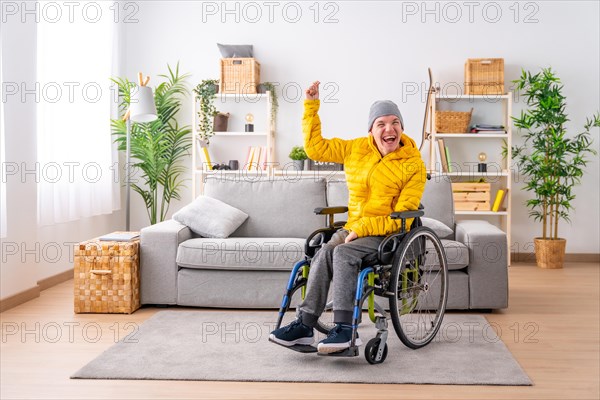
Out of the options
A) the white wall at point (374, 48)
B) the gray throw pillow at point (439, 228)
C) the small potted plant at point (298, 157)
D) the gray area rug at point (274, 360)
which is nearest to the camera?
the gray area rug at point (274, 360)

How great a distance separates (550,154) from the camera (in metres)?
6.04

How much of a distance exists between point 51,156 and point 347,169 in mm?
2491

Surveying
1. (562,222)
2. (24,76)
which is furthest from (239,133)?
(562,222)

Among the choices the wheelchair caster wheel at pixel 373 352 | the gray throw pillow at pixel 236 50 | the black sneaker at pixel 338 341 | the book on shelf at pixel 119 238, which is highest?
the gray throw pillow at pixel 236 50

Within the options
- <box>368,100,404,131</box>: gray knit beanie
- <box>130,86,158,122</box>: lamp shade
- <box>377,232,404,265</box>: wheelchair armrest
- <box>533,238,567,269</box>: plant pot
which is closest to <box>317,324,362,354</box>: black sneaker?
<box>377,232,404,265</box>: wheelchair armrest

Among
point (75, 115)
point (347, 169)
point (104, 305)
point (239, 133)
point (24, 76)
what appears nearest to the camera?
point (347, 169)

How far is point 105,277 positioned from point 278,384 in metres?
1.65

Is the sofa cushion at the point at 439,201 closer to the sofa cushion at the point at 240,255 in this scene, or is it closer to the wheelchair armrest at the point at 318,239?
the sofa cushion at the point at 240,255

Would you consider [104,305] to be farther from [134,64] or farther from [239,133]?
[134,64]

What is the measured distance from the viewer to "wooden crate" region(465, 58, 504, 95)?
6199 mm

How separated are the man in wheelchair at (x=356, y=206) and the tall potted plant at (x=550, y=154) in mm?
2907

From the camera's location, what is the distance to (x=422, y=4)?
21.3 ft

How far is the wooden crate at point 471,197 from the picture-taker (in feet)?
20.2

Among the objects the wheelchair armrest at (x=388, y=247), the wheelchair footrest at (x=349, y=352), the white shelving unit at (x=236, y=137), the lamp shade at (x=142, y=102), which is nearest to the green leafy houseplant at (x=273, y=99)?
the white shelving unit at (x=236, y=137)
